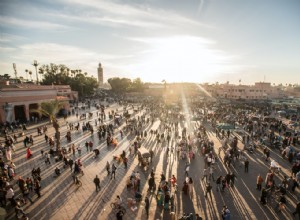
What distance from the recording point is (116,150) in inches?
720

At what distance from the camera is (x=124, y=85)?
87250 millimetres

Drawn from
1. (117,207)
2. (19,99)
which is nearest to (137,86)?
(19,99)

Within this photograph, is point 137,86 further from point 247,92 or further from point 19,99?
point 19,99

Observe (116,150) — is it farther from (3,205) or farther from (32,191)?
(3,205)

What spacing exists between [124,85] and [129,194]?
258ft

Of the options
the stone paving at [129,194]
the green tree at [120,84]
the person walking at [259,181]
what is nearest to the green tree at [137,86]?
the green tree at [120,84]

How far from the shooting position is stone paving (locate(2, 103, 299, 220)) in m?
9.48

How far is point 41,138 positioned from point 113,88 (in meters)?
69.3

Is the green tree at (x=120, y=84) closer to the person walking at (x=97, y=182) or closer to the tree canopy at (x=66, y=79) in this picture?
the tree canopy at (x=66, y=79)

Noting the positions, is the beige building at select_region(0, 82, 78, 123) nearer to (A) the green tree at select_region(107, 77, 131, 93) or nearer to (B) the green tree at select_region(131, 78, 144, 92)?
(A) the green tree at select_region(107, 77, 131, 93)

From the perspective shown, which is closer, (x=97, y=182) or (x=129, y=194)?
(x=129, y=194)

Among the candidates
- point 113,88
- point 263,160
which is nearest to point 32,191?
point 263,160

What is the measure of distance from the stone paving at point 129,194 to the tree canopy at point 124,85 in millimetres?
71875

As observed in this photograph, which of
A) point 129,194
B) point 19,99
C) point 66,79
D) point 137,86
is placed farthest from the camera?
point 137,86
